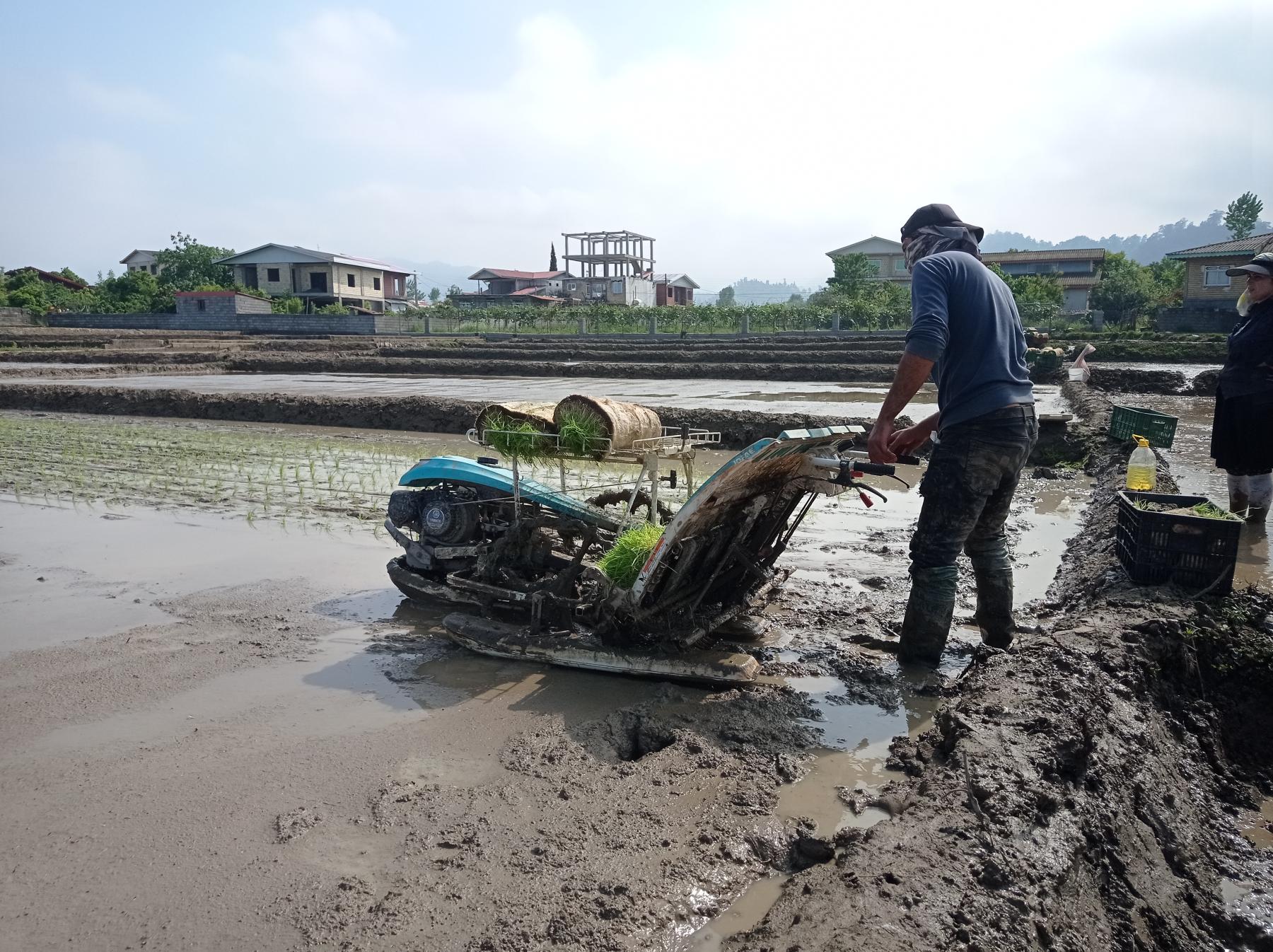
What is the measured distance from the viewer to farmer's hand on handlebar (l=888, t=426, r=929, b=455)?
3.82 meters

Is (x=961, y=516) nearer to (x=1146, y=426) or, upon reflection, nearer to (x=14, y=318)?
(x=1146, y=426)

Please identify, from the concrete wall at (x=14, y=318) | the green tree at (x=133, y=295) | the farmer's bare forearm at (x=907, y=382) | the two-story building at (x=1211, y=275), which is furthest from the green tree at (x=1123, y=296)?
the concrete wall at (x=14, y=318)

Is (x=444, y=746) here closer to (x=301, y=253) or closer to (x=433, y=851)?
(x=433, y=851)

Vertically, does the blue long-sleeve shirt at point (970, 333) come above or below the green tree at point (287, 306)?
below

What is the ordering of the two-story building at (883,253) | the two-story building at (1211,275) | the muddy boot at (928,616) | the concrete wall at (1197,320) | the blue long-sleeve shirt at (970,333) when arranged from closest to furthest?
the blue long-sleeve shirt at (970,333) < the muddy boot at (928,616) < the concrete wall at (1197,320) < the two-story building at (1211,275) < the two-story building at (883,253)

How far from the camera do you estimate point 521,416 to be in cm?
450

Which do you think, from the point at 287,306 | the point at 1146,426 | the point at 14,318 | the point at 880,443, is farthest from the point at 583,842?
the point at 287,306

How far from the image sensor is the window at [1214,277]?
36.9 meters

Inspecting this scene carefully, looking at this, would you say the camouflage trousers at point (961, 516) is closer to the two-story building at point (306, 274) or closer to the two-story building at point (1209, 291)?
the two-story building at point (1209, 291)

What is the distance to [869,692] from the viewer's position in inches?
158

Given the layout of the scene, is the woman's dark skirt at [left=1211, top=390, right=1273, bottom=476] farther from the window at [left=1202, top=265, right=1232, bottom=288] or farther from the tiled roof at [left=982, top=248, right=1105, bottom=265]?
the tiled roof at [left=982, top=248, right=1105, bottom=265]

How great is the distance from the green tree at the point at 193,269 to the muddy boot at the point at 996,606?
57492 mm

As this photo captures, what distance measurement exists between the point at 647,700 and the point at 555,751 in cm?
59

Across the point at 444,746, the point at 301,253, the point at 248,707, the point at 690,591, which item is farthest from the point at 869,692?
the point at 301,253
